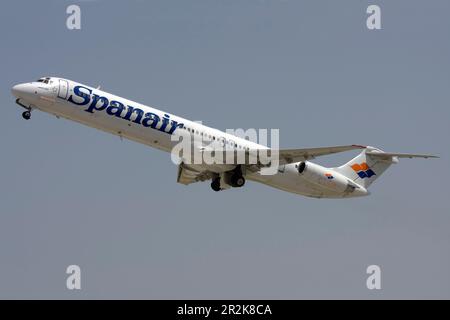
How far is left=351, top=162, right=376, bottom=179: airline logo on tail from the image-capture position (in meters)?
53.3

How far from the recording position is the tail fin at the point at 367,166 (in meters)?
53.1

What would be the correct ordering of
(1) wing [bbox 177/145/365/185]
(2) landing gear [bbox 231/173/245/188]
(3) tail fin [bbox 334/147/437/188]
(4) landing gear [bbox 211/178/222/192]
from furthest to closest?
(3) tail fin [bbox 334/147/437/188] → (4) landing gear [bbox 211/178/222/192] → (2) landing gear [bbox 231/173/245/188] → (1) wing [bbox 177/145/365/185]

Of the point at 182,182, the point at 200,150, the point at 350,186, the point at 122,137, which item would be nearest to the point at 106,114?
the point at 122,137

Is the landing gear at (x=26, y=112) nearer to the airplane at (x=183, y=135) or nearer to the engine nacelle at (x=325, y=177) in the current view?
the airplane at (x=183, y=135)

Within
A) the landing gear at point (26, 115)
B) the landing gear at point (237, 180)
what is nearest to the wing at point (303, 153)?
the landing gear at point (237, 180)

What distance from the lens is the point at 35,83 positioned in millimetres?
45375

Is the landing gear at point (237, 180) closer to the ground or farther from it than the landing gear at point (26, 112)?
closer to the ground

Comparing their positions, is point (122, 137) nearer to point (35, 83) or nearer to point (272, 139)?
point (35, 83)

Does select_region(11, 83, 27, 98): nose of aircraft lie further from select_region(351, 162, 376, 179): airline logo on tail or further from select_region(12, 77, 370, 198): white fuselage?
select_region(351, 162, 376, 179): airline logo on tail

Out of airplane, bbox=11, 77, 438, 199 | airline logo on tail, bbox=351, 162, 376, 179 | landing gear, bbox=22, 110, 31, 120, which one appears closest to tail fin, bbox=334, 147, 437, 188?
airline logo on tail, bbox=351, 162, 376, 179

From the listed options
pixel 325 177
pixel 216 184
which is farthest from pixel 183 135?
pixel 325 177

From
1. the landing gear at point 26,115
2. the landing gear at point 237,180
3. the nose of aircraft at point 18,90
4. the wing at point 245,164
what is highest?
the nose of aircraft at point 18,90

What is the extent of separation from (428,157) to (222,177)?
1126 centimetres

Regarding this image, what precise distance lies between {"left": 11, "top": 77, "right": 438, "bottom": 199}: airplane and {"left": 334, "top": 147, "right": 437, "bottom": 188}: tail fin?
42.6 inches
